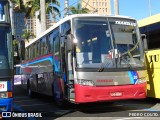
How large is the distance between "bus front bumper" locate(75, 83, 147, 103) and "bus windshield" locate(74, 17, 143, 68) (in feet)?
2.27

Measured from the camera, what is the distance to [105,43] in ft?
37.1

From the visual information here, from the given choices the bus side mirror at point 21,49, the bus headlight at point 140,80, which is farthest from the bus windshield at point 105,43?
the bus side mirror at point 21,49

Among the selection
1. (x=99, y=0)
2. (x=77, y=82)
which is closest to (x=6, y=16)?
(x=77, y=82)

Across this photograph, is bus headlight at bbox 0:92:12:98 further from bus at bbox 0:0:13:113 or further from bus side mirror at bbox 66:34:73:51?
bus side mirror at bbox 66:34:73:51

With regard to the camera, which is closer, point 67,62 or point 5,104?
point 5,104

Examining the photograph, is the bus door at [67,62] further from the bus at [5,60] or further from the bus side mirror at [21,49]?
the bus at [5,60]

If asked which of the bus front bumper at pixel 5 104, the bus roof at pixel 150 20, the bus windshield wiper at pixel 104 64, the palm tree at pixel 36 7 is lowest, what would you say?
the bus front bumper at pixel 5 104

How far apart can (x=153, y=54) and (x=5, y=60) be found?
623 cm

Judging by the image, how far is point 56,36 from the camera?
13523 millimetres

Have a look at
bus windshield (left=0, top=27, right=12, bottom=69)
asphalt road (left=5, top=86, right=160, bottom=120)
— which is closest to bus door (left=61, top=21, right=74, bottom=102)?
asphalt road (left=5, top=86, right=160, bottom=120)

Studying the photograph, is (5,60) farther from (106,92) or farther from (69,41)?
(106,92)

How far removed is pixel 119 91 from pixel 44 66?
5331mm

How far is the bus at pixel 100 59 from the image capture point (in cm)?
1076

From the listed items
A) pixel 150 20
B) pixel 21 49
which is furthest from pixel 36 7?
pixel 21 49
